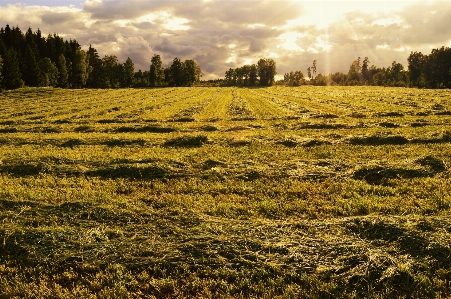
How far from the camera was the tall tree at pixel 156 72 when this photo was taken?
4592 inches

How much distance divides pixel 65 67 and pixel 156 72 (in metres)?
33.6

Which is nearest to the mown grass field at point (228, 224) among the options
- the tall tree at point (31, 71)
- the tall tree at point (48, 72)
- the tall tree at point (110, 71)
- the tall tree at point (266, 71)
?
the tall tree at point (31, 71)

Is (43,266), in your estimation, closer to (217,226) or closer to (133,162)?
(217,226)

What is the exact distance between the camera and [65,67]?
3501 inches

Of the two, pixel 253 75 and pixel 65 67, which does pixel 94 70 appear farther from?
pixel 253 75

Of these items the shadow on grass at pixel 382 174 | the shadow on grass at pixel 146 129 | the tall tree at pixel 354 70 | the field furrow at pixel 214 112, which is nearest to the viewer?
the shadow on grass at pixel 382 174

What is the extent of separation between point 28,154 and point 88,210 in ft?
28.7

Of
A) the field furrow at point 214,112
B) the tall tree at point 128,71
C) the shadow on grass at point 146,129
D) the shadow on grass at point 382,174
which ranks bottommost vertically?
the shadow on grass at point 382,174

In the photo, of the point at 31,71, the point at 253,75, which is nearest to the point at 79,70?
the point at 31,71

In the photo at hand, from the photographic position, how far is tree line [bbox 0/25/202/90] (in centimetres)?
7131

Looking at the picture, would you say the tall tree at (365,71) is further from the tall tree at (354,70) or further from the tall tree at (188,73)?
the tall tree at (188,73)

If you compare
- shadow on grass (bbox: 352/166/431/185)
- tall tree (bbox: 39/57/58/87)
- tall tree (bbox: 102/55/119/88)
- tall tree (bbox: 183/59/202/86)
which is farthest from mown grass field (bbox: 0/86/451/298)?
tall tree (bbox: 183/59/202/86)

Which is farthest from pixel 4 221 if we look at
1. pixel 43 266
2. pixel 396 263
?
pixel 396 263

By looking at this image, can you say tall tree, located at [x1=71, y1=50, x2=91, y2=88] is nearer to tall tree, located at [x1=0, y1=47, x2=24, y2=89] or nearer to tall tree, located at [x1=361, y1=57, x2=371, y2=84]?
tall tree, located at [x1=0, y1=47, x2=24, y2=89]
